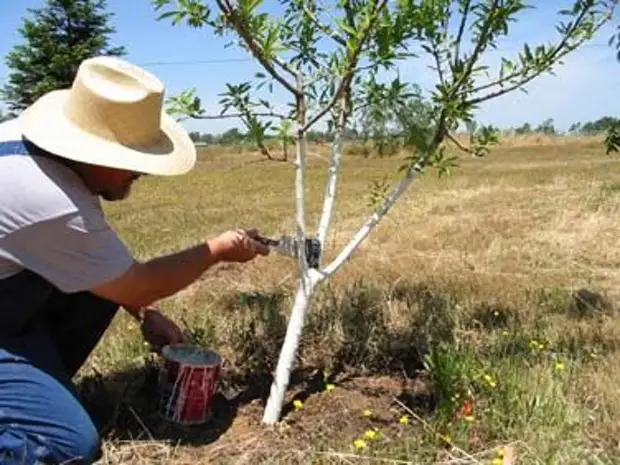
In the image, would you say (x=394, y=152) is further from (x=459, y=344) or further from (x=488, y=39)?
(x=459, y=344)

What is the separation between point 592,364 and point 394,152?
126 centimetres

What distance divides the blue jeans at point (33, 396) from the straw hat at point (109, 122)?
44 centimetres

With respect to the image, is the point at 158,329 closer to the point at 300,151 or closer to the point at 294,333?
the point at 294,333

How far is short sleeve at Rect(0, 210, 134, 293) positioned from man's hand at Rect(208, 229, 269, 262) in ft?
1.20

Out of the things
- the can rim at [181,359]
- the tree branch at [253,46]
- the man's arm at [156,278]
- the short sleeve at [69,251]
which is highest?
the tree branch at [253,46]

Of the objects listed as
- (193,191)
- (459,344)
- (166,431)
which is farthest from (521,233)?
(193,191)

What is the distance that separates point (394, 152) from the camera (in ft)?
10.6

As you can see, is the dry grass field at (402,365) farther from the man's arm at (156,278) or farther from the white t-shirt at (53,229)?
the white t-shirt at (53,229)

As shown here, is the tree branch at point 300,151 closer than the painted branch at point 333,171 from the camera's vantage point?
Yes

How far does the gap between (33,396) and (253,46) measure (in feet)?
4.40

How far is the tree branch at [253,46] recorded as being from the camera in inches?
102

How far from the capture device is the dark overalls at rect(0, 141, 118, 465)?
2.42 metres

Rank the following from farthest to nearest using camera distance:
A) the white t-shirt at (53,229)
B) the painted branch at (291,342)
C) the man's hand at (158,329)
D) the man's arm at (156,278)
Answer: the man's hand at (158,329) → the painted branch at (291,342) → the man's arm at (156,278) → the white t-shirt at (53,229)

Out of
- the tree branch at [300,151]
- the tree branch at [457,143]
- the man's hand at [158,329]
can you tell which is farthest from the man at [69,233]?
the tree branch at [457,143]
